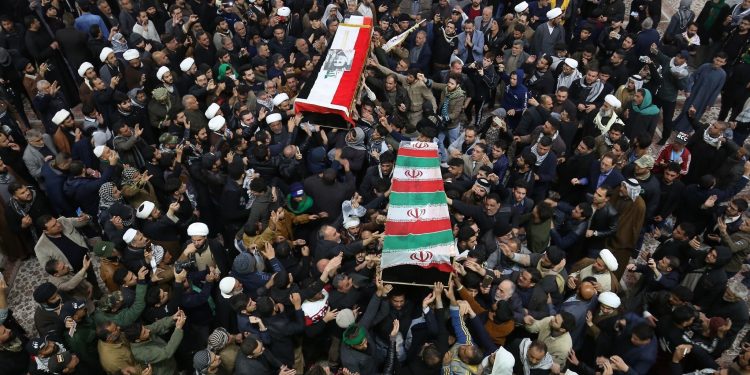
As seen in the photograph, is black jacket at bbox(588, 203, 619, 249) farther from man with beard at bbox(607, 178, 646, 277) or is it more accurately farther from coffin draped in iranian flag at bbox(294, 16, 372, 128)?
coffin draped in iranian flag at bbox(294, 16, 372, 128)

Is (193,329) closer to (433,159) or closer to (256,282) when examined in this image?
(256,282)

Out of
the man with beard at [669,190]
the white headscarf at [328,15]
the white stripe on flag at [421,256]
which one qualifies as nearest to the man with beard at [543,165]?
the man with beard at [669,190]

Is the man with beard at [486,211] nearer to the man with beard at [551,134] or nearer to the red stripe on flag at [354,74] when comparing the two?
the man with beard at [551,134]

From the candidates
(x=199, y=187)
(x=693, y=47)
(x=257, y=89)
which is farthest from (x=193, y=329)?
(x=693, y=47)

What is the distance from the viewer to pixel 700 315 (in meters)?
5.53

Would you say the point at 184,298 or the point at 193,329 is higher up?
the point at 184,298

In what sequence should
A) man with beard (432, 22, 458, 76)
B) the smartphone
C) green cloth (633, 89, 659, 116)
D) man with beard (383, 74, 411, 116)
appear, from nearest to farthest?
the smartphone < green cloth (633, 89, 659, 116) < man with beard (383, 74, 411, 116) < man with beard (432, 22, 458, 76)

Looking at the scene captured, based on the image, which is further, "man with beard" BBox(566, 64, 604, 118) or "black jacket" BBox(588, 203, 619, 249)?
"man with beard" BBox(566, 64, 604, 118)

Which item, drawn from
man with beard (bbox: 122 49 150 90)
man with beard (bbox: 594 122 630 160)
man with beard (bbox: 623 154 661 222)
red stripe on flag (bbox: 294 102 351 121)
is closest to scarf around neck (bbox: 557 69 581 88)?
man with beard (bbox: 594 122 630 160)

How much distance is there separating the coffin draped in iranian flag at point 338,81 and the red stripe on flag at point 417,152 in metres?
1.26

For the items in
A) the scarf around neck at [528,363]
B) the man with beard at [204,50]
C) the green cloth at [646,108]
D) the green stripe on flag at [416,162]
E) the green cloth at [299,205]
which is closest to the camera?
the scarf around neck at [528,363]

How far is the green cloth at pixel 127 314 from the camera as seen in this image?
18.8ft

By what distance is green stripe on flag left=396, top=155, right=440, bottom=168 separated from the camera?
7.11m

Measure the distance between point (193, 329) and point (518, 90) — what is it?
6.23 meters
